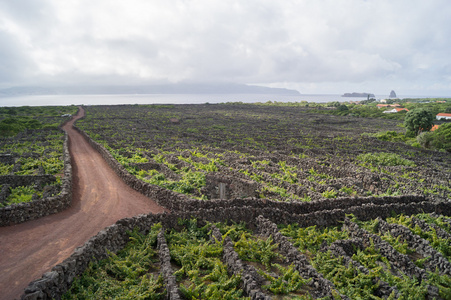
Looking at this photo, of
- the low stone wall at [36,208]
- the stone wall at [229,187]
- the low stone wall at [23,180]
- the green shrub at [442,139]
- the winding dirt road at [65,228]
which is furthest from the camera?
the green shrub at [442,139]

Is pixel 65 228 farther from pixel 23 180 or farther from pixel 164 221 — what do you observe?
pixel 23 180

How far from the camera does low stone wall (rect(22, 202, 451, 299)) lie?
37.8 ft

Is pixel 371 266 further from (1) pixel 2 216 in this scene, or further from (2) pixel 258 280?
(1) pixel 2 216

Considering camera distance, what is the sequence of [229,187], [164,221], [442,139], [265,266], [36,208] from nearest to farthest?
[265,266], [164,221], [36,208], [229,187], [442,139]

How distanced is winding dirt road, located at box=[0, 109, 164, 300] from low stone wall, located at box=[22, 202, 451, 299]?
1.95 metres

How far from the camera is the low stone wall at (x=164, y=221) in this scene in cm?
1151

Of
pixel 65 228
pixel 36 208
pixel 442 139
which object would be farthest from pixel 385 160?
pixel 36 208

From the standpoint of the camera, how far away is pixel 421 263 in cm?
1556

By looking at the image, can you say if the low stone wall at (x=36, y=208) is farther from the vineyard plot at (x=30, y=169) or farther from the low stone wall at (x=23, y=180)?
the low stone wall at (x=23, y=180)

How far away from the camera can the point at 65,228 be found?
59.0ft

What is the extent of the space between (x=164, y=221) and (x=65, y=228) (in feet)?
20.0

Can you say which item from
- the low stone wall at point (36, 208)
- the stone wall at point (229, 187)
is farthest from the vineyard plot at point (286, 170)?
the low stone wall at point (36, 208)

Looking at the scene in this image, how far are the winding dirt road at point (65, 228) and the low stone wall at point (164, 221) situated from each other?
1.95 metres

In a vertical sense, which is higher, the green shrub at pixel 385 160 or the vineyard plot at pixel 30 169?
the vineyard plot at pixel 30 169
